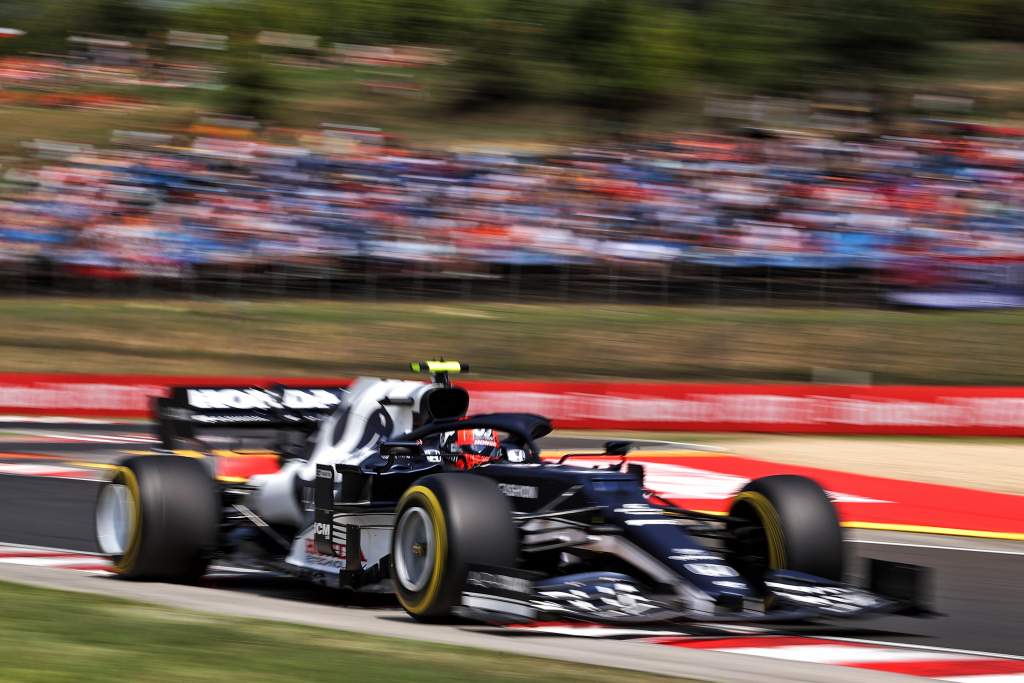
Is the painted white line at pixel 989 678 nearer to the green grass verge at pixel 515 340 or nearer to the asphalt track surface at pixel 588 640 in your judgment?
the asphalt track surface at pixel 588 640

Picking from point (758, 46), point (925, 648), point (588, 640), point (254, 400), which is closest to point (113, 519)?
point (254, 400)

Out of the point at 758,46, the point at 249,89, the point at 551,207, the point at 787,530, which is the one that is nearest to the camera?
the point at 787,530

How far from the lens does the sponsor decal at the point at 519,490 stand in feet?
21.9

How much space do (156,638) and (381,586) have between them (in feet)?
5.55

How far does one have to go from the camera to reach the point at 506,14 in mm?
38156

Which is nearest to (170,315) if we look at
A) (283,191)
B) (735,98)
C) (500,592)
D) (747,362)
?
(283,191)

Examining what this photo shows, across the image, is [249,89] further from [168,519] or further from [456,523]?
[456,523]

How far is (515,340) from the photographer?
69.6 ft

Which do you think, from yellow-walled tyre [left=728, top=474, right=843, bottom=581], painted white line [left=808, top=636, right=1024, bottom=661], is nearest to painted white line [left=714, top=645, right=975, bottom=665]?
painted white line [left=808, top=636, right=1024, bottom=661]

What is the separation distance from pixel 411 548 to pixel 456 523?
556 millimetres

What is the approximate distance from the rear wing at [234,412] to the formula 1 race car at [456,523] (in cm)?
1

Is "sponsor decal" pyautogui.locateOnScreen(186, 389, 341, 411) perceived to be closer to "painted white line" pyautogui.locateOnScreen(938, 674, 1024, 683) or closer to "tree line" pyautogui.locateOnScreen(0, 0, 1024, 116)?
"painted white line" pyautogui.locateOnScreen(938, 674, 1024, 683)

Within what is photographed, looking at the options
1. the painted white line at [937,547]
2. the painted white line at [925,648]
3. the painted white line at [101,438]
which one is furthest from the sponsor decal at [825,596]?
the painted white line at [101,438]

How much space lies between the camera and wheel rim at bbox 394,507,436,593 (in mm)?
6426
